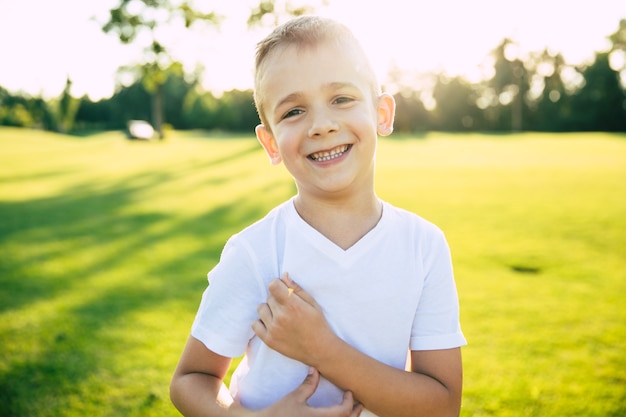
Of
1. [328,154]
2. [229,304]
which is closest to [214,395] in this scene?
[229,304]

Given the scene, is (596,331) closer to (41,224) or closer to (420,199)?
(420,199)

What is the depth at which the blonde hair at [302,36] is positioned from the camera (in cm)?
141

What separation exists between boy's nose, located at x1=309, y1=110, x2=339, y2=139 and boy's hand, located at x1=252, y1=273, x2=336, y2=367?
1.56ft

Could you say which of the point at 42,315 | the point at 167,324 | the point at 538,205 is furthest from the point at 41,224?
the point at 538,205

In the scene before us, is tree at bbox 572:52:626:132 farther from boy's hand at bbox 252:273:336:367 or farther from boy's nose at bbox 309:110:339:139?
boy's hand at bbox 252:273:336:367

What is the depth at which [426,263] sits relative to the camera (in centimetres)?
147

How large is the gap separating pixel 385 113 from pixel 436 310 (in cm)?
Result: 75

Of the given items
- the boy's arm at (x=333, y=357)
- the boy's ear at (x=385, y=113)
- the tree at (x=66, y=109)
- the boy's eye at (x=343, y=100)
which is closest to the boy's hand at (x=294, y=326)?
the boy's arm at (x=333, y=357)

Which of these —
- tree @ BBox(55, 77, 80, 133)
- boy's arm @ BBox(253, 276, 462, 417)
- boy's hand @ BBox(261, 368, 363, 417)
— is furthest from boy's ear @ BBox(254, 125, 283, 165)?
tree @ BBox(55, 77, 80, 133)

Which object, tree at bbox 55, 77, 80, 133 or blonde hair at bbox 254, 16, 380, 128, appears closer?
blonde hair at bbox 254, 16, 380, 128

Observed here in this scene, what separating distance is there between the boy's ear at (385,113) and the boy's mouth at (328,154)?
27cm

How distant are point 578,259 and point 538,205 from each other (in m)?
3.35

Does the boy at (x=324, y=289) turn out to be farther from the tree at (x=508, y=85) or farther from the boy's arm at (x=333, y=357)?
the tree at (x=508, y=85)

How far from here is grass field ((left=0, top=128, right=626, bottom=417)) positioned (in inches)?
111
